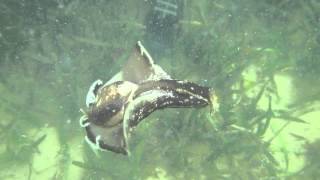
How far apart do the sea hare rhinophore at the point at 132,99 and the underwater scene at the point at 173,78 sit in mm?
1296

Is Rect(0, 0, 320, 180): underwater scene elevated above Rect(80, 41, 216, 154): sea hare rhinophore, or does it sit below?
below

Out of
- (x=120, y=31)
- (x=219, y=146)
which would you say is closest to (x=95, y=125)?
(x=219, y=146)

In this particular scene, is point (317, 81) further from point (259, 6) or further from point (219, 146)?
point (219, 146)

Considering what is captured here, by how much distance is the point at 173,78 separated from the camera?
5148 millimetres

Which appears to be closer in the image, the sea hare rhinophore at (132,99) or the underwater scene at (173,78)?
the sea hare rhinophore at (132,99)

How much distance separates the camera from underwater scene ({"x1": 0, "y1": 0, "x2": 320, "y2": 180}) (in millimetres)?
5008

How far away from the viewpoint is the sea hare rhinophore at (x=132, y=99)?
3.36m

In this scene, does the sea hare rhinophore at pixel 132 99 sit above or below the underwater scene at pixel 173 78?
above

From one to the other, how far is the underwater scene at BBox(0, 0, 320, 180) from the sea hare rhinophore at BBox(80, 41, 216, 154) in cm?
130

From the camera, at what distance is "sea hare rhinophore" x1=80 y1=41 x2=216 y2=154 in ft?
11.0

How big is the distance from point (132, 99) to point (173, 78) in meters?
1.76

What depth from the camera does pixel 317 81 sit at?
18.4 ft

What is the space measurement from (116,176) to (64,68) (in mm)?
1646

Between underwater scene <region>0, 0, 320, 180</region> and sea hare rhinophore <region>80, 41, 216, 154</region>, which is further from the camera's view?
underwater scene <region>0, 0, 320, 180</region>
